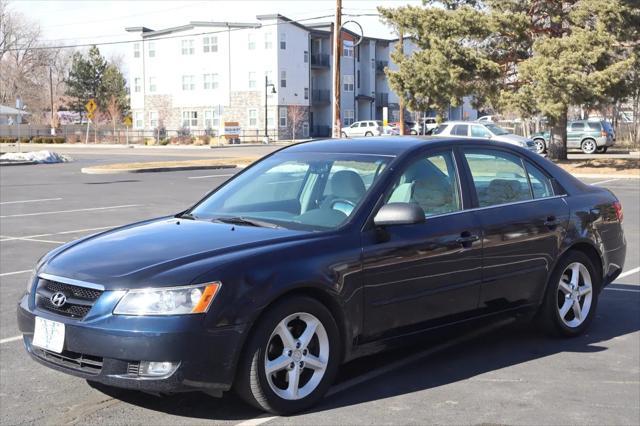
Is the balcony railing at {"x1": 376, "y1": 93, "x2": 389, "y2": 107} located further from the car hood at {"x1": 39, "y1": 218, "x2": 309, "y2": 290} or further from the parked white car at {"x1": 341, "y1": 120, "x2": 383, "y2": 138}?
the car hood at {"x1": 39, "y1": 218, "x2": 309, "y2": 290}

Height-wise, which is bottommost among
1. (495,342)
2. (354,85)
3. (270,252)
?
(495,342)

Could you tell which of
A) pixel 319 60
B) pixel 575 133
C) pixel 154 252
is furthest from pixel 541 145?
pixel 319 60

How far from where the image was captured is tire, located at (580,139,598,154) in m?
41.2

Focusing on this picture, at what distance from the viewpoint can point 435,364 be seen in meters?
5.75

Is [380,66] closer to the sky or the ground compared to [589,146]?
closer to the sky

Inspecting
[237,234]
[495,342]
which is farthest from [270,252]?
[495,342]

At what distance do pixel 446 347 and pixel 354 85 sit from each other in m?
75.7

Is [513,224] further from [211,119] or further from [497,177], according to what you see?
[211,119]

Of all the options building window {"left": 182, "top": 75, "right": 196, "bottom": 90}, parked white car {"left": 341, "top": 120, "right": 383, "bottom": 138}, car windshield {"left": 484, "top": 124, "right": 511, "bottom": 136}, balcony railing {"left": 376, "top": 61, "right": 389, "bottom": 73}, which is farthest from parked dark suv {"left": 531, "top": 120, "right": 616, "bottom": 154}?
balcony railing {"left": 376, "top": 61, "right": 389, "bottom": 73}

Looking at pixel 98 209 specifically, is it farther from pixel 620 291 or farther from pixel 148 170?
pixel 148 170

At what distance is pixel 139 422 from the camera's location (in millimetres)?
4516

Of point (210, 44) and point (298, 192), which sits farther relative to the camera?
point (210, 44)

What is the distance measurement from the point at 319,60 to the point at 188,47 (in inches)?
488

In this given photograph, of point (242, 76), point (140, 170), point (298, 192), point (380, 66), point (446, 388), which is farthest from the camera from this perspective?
point (380, 66)
